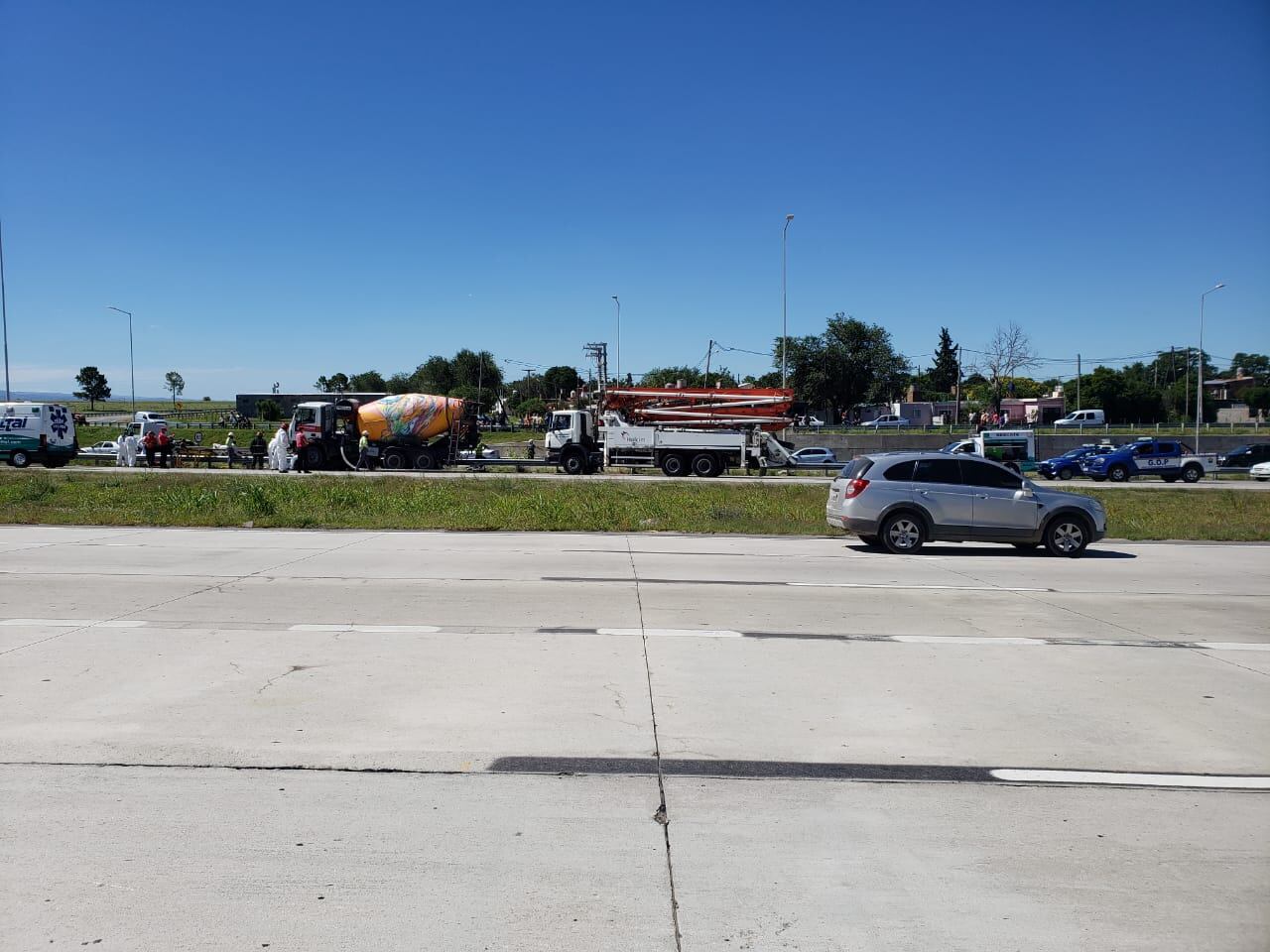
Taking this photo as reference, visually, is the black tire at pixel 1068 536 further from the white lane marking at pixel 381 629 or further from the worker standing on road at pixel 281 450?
the worker standing on road at pixel 281 450

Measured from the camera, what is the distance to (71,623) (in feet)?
29.0

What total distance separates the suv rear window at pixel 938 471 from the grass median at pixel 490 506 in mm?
3944

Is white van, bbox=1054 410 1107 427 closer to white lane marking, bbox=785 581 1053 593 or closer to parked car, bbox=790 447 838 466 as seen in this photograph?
parked car, bbox=790 447 838 466

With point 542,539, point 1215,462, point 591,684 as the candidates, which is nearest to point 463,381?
point 1215,462

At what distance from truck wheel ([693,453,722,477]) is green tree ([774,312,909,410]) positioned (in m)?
61.8

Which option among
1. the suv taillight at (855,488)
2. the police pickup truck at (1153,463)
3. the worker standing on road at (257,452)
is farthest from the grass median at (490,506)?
the police pickup truck at (1153,463)

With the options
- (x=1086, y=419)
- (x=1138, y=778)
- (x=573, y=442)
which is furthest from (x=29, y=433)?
(x=1086, y=419)

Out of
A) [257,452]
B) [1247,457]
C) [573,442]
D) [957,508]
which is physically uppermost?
[573,442]

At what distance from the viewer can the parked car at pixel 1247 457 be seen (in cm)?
4509

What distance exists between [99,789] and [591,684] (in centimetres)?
326

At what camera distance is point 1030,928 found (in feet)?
12.0

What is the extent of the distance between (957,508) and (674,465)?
76.7ft

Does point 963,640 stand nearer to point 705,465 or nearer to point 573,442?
point 705,465

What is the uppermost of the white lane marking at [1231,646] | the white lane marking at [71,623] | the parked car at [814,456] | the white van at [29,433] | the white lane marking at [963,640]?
the white van at [29,433]
